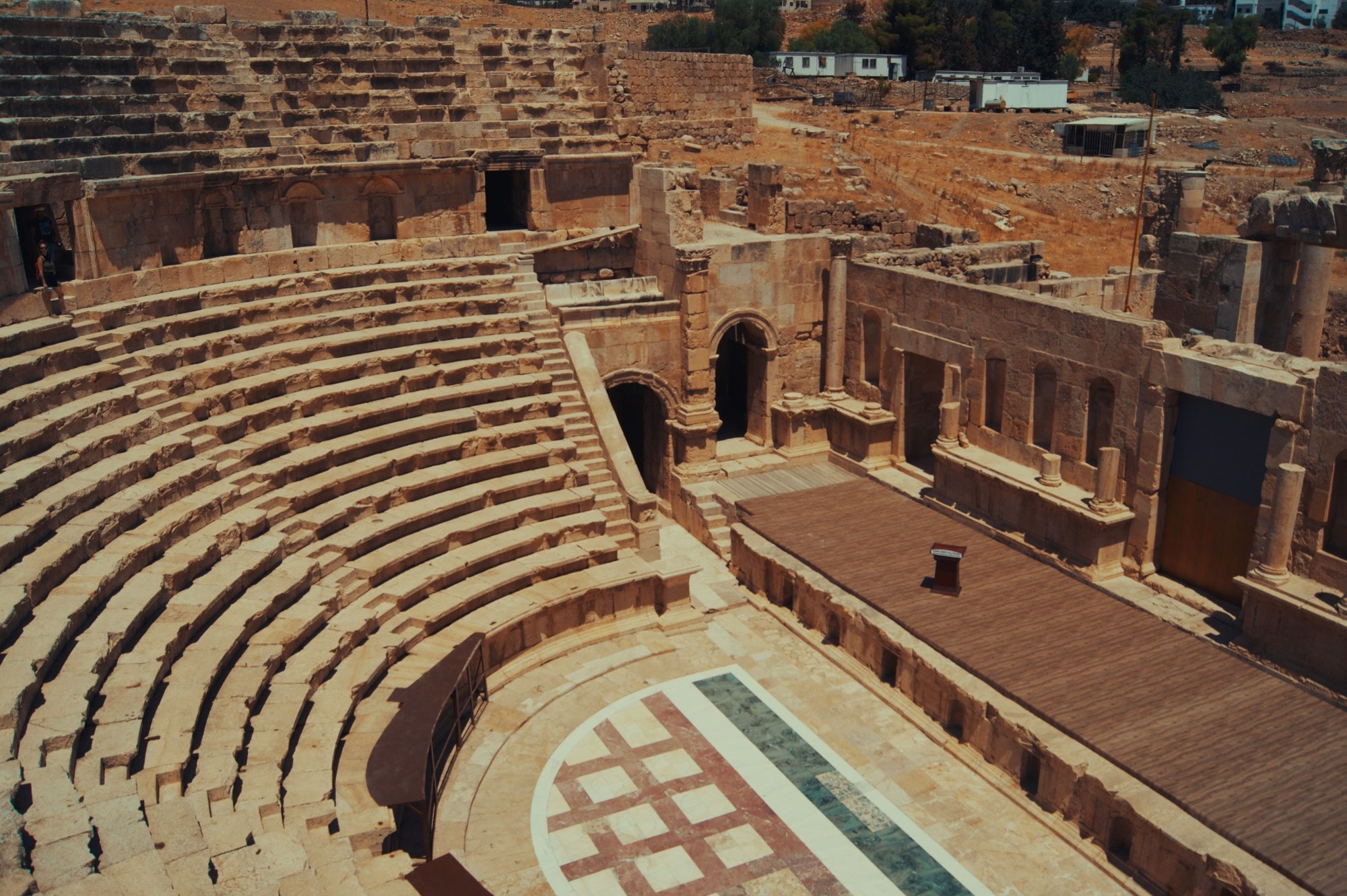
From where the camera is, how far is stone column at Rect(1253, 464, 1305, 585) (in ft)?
43.9

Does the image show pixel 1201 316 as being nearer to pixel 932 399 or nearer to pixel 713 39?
pixel 932 399

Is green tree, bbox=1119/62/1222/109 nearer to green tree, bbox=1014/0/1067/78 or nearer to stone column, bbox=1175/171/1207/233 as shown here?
green tree, bbox=1014/0/1067/78

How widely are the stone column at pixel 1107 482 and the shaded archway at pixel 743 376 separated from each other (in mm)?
7111

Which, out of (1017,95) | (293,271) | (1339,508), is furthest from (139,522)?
(1017,95)

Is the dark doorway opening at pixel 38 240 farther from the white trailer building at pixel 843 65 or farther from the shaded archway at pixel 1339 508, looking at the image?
the white trailer building at pixel 843 65

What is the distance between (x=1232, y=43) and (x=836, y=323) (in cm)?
6726

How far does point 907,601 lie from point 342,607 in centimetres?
730

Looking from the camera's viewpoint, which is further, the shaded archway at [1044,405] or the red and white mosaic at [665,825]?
the shaded archway at [1044,405]

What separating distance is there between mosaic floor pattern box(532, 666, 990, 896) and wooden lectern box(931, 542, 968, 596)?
284 cm

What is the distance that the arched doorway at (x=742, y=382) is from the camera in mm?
21516

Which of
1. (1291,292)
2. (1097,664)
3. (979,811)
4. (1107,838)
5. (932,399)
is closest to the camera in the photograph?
(1107,838)

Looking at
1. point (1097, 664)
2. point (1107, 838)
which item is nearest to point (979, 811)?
point (1107, 838)

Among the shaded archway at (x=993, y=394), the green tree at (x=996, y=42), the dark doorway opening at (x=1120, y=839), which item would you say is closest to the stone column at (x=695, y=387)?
the shaded archway at (x=993, y=394)

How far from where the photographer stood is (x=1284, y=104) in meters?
61.8
